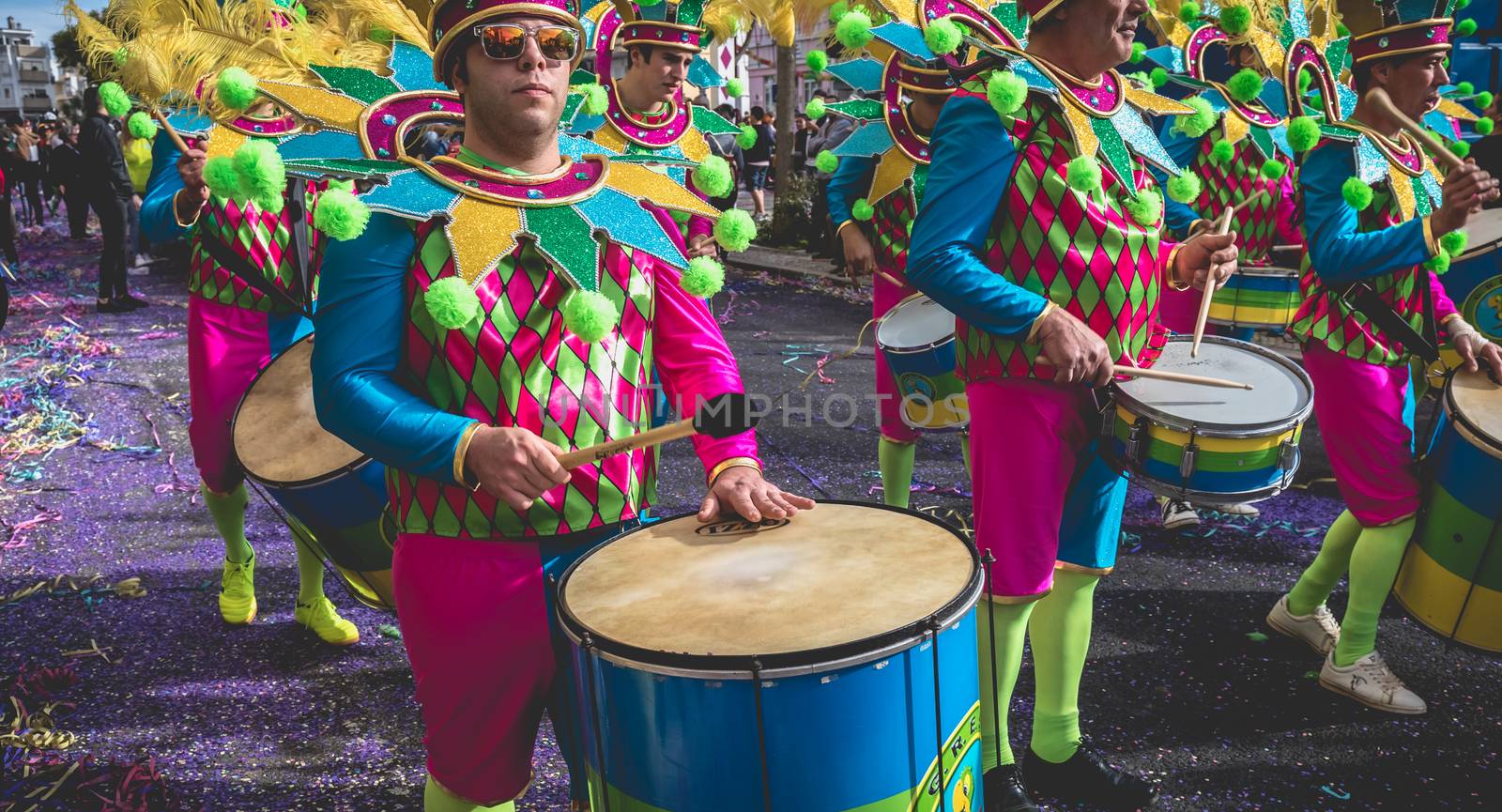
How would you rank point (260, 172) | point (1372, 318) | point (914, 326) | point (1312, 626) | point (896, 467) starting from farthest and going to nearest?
point (896, 467) → point (914, 326) → point (1312, 626) → point (1372, 318) → point (260, 172)

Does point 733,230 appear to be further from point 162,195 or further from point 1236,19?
point 162,195

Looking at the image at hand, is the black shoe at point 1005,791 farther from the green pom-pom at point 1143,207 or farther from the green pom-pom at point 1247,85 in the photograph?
the green pom-pom at point 1247,85

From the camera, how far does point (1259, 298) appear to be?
518cm

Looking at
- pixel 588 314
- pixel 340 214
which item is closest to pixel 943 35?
pixel 588 314

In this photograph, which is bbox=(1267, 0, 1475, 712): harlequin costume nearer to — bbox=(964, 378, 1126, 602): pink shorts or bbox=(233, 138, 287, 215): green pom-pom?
bbox=(964, 378, 1126, 602): pink shorts

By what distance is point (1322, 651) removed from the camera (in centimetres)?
357

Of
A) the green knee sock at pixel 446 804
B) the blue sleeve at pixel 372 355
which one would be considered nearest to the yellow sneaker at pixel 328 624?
the green knee sock at pixel 446 804

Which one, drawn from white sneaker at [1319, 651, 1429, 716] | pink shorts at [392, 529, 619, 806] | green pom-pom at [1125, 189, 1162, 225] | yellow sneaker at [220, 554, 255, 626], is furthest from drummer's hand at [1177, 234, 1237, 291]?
Result: yellow sneaker at [220, 554, 255, 626]

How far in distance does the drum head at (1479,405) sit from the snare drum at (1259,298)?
2.20 metres

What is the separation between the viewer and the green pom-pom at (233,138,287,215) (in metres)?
1.57

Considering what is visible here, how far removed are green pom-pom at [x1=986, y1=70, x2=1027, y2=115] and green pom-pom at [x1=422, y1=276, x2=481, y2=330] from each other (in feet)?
3.90

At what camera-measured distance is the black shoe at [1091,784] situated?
8.84 feet

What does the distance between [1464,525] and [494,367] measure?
259 centimetres

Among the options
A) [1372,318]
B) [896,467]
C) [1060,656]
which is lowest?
[896,467]
